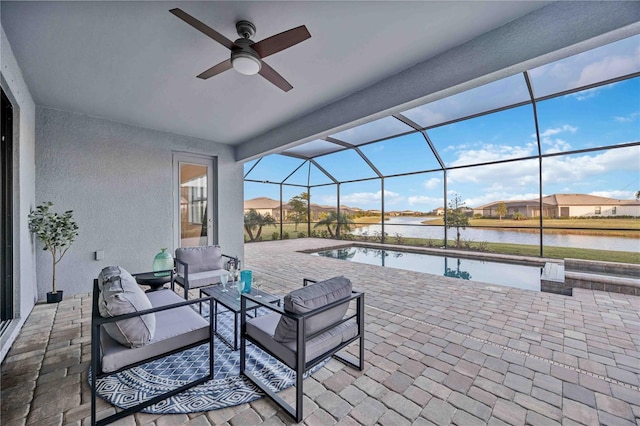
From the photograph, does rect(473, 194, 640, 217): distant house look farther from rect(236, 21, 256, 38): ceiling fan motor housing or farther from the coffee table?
rect(236, 21, 256, 38): ceiling fan motor housing

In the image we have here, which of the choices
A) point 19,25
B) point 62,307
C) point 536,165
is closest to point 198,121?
point 19,25

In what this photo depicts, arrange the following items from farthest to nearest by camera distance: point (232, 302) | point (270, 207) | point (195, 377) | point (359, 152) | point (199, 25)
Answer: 1. point (270, 207)
2. point (359, 152)
3. point (232, 302)
4. point (195, 377)
5. point (199, 25)

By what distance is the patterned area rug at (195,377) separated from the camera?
1745mm

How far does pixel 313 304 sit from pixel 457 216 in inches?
296

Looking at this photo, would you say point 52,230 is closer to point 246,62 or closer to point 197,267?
point 197,267

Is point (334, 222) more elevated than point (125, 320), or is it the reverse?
point (334, 222)

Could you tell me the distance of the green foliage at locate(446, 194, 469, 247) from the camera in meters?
7.82

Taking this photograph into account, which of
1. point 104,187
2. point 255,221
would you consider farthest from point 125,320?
point 255,221

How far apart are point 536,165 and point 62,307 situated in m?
9.03

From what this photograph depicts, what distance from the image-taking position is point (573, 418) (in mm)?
1621

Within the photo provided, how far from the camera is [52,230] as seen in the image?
3.56m

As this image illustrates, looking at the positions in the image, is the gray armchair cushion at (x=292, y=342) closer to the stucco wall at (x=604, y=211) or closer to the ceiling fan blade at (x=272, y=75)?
the ceiling fan blade at (x=272, y=75)

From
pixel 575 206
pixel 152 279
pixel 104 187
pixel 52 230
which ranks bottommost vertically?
pixel 152 279

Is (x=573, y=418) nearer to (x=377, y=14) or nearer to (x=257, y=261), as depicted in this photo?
(x=377, y=14)
